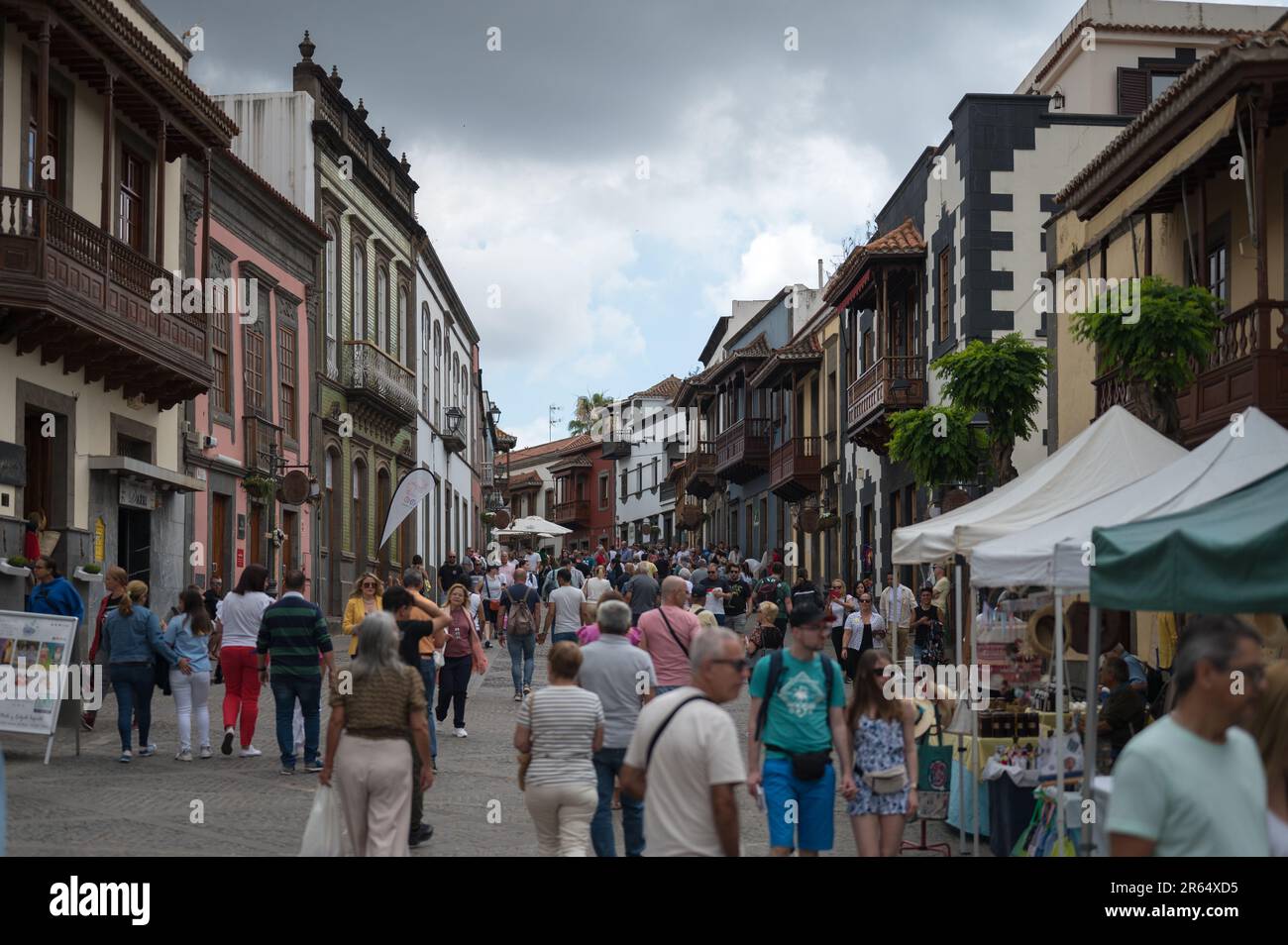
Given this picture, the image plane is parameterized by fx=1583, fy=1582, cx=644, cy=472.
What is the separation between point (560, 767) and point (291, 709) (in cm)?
614

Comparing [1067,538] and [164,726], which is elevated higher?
[1067,538]

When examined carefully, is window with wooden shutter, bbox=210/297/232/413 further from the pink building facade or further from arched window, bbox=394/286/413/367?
arched window, bbox=394/286/413/367

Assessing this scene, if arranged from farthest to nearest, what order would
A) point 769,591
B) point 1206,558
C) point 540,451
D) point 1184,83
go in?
point 540,451, point 769,591, point 1184,83, point 1206,558

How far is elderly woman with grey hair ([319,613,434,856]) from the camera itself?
8.27 m

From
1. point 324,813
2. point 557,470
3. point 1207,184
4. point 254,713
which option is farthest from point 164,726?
point 557,470

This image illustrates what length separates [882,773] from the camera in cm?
874

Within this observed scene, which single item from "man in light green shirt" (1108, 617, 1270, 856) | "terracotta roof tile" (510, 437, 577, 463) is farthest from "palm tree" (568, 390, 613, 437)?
"man in light green shirt" (1108, 617, 1270, 856)

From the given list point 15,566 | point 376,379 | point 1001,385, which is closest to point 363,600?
point 15,566

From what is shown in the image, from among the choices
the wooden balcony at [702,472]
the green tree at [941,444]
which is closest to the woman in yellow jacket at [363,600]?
the green tree at [941,444]

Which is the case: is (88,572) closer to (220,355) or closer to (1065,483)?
(220,355)

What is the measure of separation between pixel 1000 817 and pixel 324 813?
481 centimetres

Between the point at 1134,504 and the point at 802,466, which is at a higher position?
the point at 802,466
